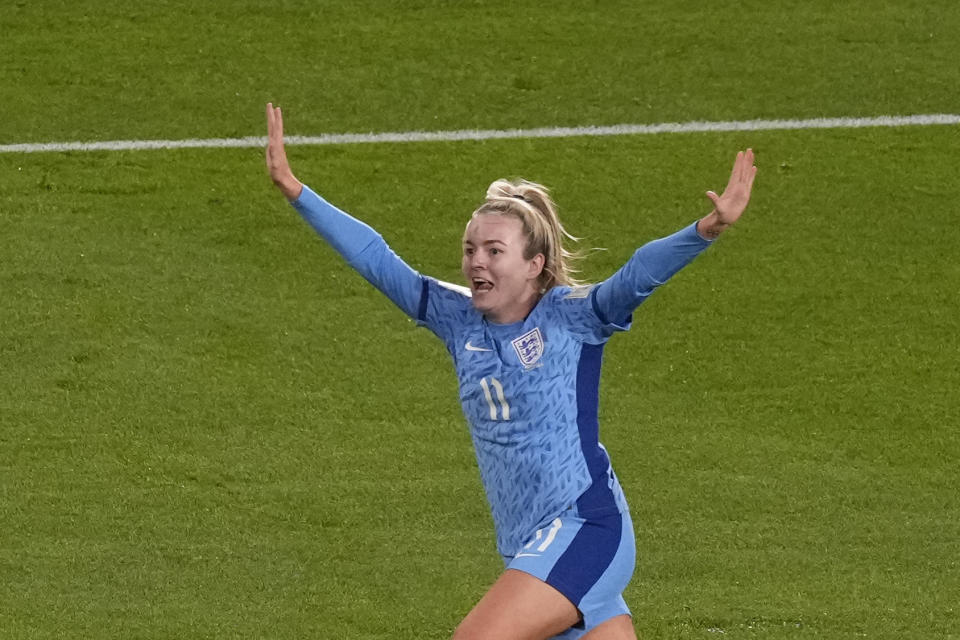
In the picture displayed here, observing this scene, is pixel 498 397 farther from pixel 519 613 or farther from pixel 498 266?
pixel 519 613

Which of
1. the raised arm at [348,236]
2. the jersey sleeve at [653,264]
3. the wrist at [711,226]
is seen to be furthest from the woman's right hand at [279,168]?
the wrist at [711,226]

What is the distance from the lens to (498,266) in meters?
5.45

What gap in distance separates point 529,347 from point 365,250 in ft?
2.09

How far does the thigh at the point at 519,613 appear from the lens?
200 inches

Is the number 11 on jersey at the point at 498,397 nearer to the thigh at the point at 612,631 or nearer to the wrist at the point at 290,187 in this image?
the thigh at the point at 612,631

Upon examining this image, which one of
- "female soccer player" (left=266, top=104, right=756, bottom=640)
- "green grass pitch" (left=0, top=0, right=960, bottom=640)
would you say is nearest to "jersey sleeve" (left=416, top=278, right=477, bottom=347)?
"female soccer player" (left=266, top=104, right=756, bottom=640)

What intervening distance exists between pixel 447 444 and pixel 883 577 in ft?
6.83

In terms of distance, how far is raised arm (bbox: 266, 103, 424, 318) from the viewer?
5.60 metres

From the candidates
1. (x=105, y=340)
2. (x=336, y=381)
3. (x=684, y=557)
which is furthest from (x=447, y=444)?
(x=105, y=340)

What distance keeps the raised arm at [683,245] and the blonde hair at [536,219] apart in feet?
1.15

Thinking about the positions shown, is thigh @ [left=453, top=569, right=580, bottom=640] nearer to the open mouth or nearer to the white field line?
the open mouth

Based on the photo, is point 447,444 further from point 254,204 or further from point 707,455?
point 254,204

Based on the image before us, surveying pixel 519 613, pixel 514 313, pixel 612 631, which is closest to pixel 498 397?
pixel 514 313

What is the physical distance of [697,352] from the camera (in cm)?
890
